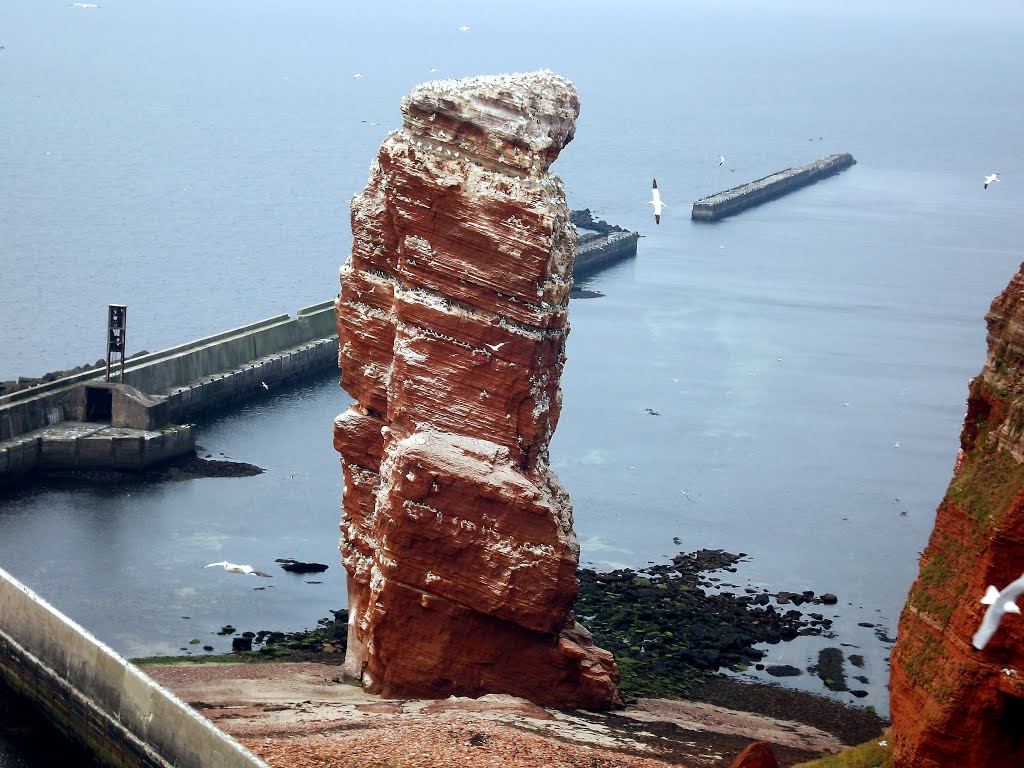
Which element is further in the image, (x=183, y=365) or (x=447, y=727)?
(x=183, y=365)

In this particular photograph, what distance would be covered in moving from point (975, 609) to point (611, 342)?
68.4 meters

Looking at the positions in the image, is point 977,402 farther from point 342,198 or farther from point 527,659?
point 342,198

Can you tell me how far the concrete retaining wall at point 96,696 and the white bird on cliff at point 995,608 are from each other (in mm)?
11838

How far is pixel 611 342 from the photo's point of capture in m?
92.3

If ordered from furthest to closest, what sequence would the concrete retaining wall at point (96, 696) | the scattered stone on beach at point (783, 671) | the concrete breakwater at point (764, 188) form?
the concrete breakwater at point (764, 188) < the scattered stone on beach at point (783, 671) < the concrete retaining wall at point (96, 696)

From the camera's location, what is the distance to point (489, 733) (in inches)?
1163

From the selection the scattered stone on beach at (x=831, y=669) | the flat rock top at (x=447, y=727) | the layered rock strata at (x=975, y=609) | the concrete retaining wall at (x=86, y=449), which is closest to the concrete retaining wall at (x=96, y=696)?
the flat rock top at (x=447, y=727)

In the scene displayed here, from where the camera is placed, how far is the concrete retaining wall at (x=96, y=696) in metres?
29.9

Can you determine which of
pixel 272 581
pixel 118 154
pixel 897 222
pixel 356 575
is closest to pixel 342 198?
pixel 118 154

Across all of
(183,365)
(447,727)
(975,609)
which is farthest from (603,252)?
(975,609)

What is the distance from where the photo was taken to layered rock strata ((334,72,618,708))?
109 feet

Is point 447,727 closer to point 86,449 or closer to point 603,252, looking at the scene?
point 86,449

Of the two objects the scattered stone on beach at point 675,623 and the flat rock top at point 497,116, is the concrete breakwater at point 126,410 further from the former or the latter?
the flat rock top at point 497,116

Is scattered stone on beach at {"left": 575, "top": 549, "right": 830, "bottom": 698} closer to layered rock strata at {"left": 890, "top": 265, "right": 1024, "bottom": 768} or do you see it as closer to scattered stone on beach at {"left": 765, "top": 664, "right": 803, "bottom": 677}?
scattered stone on beach at {"left": 765, "top": 664, "right": 803, "bottom": 677}
